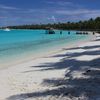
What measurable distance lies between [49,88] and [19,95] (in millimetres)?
1106

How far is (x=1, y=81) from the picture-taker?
38.3 feet

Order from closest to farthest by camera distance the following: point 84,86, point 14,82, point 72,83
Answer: point 84,86
point 72,83
point 14,82

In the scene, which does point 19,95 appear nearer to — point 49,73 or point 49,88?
point 49,88

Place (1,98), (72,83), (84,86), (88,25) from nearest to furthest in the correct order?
(1,98), (84,86), (72,83), (88,25)

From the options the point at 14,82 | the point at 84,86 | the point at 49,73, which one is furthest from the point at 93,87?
the point at 49,73

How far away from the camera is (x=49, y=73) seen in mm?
13133

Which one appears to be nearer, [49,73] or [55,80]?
[55,80]

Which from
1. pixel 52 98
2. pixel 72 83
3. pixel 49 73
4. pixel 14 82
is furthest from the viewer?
pixel 49 73

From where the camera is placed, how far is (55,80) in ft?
37.3

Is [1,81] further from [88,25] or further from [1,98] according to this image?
[88,25]

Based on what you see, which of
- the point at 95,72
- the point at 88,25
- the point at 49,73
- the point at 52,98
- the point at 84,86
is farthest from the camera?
the point at 88,25

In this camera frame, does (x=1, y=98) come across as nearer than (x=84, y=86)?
Yes

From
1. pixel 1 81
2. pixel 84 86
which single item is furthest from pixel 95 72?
pixel 1 81

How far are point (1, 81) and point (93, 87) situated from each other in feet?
12.9
